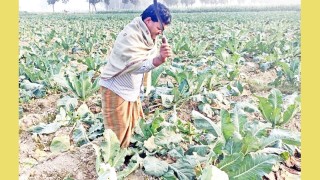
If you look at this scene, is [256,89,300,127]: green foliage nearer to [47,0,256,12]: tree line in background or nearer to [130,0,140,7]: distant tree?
[47,0,256,12]: tree line in background

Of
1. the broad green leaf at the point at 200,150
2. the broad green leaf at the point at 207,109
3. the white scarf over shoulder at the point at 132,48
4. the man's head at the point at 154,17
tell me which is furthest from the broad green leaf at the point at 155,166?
the broad green leaf at the point at 207,109

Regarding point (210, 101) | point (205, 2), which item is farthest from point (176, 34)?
point (205, 2)

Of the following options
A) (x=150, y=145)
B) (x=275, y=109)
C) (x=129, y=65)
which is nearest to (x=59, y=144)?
(x=150, y=145)

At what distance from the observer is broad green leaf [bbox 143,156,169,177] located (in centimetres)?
216

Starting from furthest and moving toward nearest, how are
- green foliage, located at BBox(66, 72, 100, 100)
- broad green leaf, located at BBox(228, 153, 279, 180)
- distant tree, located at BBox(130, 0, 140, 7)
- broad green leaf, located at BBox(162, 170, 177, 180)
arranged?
green foliage, located at BBox(66, 72, 100, 100) < distant tree, located at BBox(130, 0, 140, 7) < broad green leaf, located at BBox(162, 170, 177, 180) < broad green leaf, located at BBox(228, 153, 279, 180)

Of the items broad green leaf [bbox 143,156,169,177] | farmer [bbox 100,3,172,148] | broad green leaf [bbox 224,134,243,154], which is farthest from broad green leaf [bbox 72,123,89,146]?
broad green leaf [bbox 224,134,243,154]

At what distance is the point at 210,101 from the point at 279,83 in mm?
494

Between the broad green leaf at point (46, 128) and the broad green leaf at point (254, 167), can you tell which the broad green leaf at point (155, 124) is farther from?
the broad green leaf at point (46, 128)

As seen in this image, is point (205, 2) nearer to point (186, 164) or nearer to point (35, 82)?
point (186, 164)

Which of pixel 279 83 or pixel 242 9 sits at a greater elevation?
pixel 242 9

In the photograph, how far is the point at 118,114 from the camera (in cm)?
237

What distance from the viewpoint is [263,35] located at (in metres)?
3.61

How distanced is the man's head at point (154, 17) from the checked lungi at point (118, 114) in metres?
0.39

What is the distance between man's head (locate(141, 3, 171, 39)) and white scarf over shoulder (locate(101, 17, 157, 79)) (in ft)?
0.07
